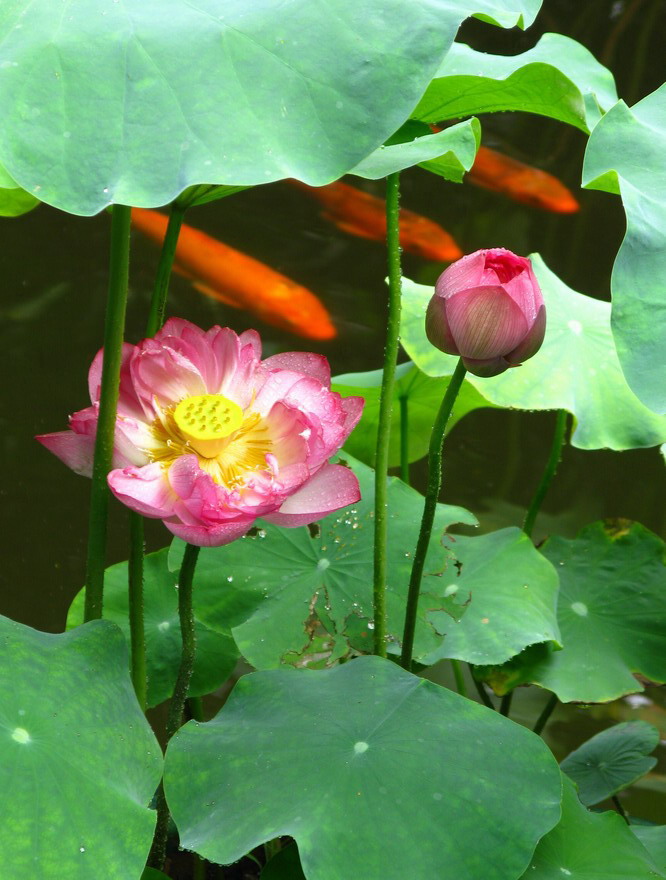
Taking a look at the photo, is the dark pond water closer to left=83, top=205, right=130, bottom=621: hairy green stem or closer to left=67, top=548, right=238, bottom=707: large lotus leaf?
left=67, top=548, right=238, bottom=707: large lotus leaf

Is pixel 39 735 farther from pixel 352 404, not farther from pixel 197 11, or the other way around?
pixel 197 11

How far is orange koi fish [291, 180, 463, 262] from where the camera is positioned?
1819mm

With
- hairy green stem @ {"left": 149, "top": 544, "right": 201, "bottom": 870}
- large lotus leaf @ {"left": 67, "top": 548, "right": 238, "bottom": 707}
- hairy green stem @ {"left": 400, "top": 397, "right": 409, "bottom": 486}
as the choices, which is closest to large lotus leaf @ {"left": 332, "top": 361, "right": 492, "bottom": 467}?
hairy green stem @ {"left": 400, "top": 397, "right": 409, "bottom": 486}

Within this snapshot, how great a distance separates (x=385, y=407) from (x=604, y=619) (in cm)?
35

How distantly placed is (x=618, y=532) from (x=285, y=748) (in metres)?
0.47

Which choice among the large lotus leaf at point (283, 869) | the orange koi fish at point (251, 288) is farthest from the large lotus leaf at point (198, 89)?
the orange koi fish at point (251, 288)

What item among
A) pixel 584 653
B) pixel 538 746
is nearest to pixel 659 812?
pixel 584 653

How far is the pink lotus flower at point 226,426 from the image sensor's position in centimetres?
52

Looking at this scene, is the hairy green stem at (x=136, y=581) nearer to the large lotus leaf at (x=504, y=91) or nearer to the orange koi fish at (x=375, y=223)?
the large lotus leaf at (x=504, y=91)

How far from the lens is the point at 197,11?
0.49 m

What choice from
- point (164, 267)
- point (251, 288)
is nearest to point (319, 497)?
point (164, 267)

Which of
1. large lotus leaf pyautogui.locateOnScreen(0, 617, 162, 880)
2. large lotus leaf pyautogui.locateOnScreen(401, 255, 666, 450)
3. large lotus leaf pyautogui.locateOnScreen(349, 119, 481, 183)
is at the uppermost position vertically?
large lotus leaf pyautogui.locateOnScreen(349, 119, 481, 183)

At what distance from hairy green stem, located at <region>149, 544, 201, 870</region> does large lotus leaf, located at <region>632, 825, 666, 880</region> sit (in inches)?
12.6

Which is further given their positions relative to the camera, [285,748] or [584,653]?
[584,653]
